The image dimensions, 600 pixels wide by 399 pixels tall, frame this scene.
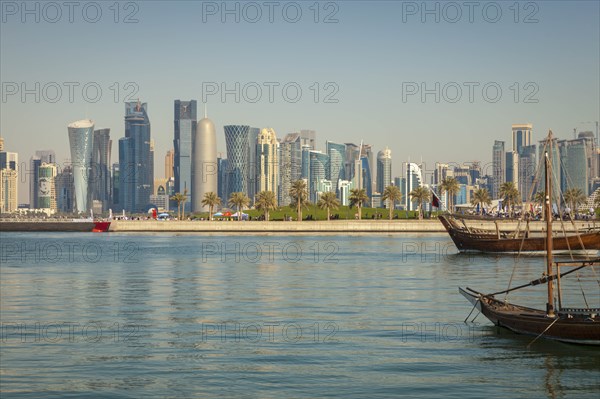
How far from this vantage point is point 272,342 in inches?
1683

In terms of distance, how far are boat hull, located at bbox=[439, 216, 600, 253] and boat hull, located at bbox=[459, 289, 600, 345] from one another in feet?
207

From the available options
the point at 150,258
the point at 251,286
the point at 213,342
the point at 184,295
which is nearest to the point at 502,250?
the point at 150,258

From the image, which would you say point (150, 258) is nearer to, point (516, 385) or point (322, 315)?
point (322, 315)

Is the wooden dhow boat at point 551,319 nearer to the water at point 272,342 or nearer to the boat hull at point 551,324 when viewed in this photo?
the boat hull at point 551,324

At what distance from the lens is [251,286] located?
7125 cm

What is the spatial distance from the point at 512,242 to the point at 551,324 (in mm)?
78200

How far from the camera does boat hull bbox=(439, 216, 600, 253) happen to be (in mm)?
111812

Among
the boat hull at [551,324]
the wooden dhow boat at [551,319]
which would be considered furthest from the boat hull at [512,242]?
the boat hull at [551,324]

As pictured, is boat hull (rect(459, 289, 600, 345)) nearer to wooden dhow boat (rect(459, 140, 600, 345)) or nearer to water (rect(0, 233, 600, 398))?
wooden dhow boat (rect(459, 140, 600, 345))

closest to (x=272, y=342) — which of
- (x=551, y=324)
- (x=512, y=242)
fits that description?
(x=551, y=324)

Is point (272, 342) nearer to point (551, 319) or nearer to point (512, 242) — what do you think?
point (551, 319)

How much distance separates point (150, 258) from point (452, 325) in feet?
217

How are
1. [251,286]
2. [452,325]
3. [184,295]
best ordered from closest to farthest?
[452,325] < [184,295] < [251,286]

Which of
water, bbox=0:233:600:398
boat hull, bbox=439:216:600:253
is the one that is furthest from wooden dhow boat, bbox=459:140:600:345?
boat hull, bbox=439:216:600:253
